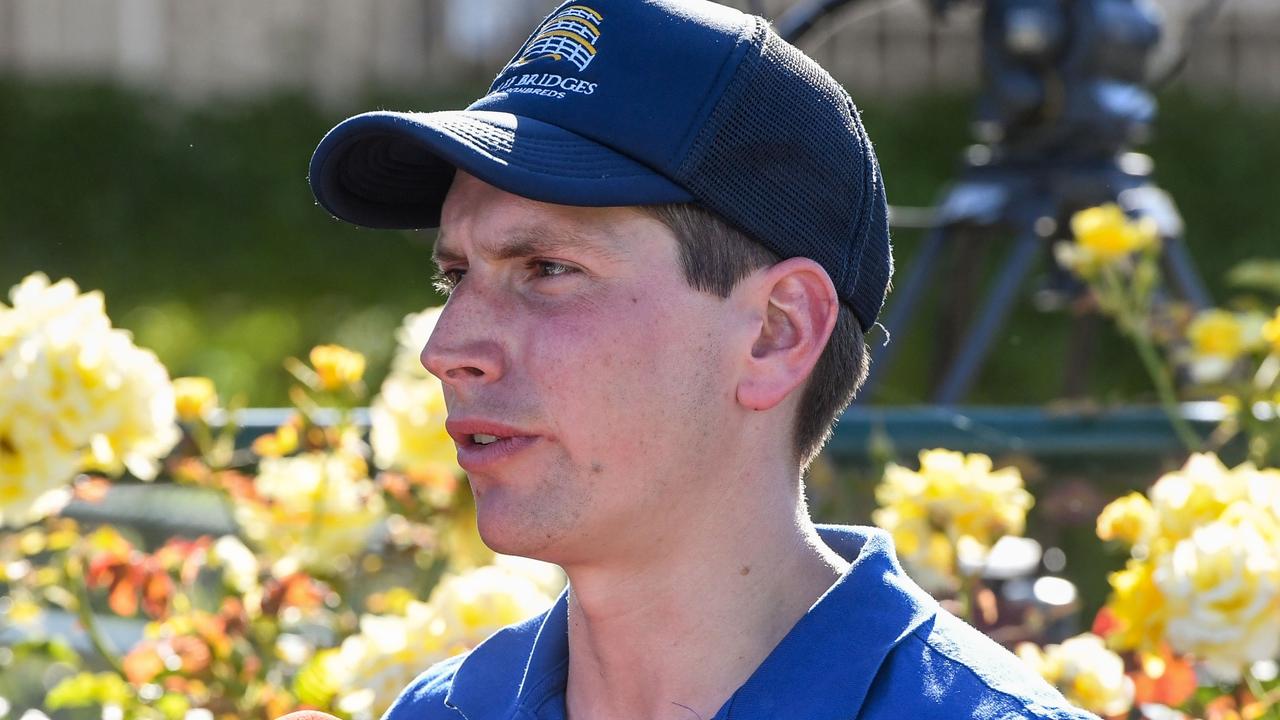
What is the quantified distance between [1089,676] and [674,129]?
3.03 ft

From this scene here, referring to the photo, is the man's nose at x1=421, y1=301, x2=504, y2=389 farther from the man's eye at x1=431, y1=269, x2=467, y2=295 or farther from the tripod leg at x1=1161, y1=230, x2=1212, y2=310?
the tripod leg at x1=1161, y1=230, x2=1212, y2=310

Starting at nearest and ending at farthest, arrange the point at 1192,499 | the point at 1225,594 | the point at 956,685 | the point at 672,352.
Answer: the point at 956,685 → the point at 672,352 → the point at 1225,594 → the point at 1192,499

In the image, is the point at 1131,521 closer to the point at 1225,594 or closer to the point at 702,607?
the point at 1225,594

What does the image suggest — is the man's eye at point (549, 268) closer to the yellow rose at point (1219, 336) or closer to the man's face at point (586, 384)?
the man's face at point (586, 384)

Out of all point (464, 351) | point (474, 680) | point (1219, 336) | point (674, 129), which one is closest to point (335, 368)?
point (474, 680)

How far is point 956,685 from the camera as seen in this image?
1.57 meters

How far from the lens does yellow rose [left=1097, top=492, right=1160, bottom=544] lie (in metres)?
2.15

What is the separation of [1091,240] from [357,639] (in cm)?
133

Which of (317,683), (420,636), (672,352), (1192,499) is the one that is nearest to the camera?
(672,352)

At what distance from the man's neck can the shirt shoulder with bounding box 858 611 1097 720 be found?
0.15 meters

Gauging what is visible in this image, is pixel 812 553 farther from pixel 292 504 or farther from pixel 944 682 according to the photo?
pixel 292 504

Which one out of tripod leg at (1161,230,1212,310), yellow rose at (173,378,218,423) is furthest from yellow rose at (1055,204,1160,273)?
yellow rose at (173,378,218,423)

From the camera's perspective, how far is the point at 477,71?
34.6ft

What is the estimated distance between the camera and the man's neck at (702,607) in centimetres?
171
